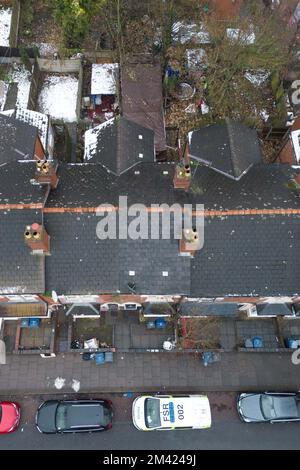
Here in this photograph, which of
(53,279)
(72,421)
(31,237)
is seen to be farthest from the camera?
(72,421)

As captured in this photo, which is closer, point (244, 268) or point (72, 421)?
point (244, 268)

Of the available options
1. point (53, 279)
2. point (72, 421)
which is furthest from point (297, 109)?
point (72, 421)

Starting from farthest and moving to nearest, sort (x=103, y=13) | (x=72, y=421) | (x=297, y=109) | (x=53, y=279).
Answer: (x=297, y=109), (x=103, y=13), (x=72, y=421), (x=53, y=279)

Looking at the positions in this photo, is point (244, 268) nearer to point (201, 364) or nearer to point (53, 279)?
point (201, 364)

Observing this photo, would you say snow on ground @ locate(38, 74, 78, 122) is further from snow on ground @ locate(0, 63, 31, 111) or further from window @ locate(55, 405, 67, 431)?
window @ locate(55, 405, 67, 431)

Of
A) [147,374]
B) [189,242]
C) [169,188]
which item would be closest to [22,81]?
[169,188]

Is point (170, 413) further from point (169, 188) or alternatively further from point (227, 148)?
point (227, 148)
